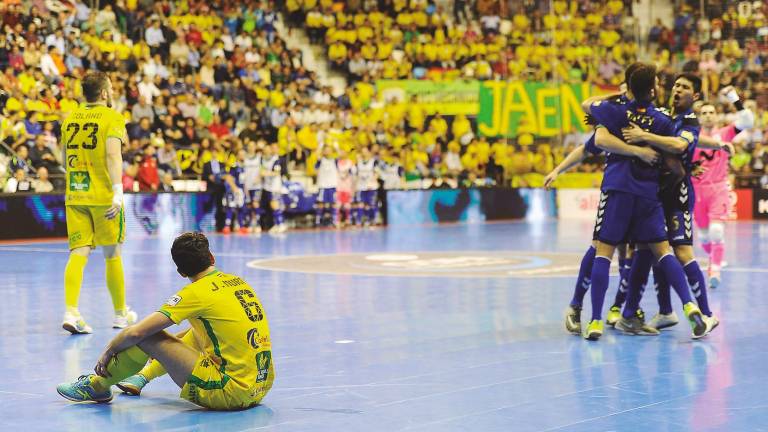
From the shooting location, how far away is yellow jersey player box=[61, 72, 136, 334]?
29.5 ft

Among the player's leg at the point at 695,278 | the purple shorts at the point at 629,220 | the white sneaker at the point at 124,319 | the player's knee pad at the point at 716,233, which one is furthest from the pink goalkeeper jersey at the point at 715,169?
the white sneaker at the point at 124,319

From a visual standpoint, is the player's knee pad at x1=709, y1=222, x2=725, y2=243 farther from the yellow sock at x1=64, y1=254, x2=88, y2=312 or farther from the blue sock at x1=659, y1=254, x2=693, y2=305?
the yellow sock at x1=64, y1=254, x2=88, y2=312

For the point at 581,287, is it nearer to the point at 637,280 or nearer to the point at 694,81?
the point at 637,280

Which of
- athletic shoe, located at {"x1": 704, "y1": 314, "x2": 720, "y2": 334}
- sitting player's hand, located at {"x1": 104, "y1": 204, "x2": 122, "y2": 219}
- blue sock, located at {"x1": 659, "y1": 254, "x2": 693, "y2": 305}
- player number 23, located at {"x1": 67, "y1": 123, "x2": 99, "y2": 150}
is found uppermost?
player number 23, located at {"x1": 67, "y1": 123, "x2": 99, "y2": 150}

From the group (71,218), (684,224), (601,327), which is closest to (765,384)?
(601,327)

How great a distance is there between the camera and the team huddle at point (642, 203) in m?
8.22

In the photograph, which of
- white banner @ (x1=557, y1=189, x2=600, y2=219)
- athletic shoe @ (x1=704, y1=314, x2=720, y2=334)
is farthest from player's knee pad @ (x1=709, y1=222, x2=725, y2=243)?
white banner @ (x1=557, y1=189, x2=600, y2=219)

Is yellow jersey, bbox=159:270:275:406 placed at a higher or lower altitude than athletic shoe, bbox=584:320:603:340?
higher

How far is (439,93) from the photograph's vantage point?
2908cm

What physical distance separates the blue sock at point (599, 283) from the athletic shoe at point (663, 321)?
70 cm

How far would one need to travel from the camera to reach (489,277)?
13.2 metres

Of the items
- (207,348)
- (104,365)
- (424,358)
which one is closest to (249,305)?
(207,348)

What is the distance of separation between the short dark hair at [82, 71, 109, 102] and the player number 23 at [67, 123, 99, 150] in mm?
219

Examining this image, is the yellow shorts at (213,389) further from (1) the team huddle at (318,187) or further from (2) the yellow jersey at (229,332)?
(1) the team huddle at (318,187)
